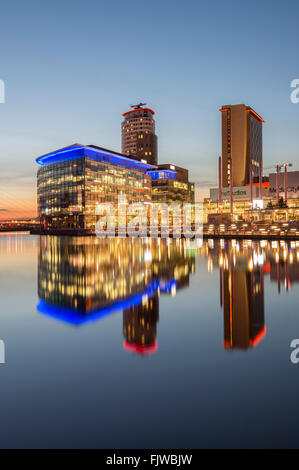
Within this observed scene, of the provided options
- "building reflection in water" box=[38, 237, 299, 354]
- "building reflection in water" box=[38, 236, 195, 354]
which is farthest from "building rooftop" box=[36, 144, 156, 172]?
"building reflection in water" box=[38, 237, 299, 354]

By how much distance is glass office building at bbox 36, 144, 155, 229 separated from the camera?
130750 mm

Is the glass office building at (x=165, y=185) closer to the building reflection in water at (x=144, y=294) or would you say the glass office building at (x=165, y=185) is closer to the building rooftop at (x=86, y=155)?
the building rooftop at (x=86, y=155)

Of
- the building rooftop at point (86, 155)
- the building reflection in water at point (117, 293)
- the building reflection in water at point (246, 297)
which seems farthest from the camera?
the building rooftop at point (86, 155)

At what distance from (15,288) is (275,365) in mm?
14976

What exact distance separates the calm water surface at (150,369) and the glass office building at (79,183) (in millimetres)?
118891

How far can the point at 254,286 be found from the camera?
16.8m

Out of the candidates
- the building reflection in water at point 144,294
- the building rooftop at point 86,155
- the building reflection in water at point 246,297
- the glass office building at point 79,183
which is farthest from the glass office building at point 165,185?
the building reflection in water at point 246,297

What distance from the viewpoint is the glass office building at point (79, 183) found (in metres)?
131

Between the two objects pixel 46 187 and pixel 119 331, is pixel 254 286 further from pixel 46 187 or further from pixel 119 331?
pixel 46 187

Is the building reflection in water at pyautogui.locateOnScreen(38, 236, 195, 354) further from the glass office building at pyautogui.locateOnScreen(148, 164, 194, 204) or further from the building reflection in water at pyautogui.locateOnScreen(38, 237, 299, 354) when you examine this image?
the glass office building at pyautogui.locateOnScreen(148, 164, 194, 204)

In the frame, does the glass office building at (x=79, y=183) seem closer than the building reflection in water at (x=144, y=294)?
No

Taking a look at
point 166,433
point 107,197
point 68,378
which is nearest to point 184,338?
point 68,378

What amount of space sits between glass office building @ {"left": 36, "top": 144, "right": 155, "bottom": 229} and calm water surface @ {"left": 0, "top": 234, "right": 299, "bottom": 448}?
118891 mm

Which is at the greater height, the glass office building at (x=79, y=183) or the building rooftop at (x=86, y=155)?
the building rooftop at (x=86, y=155)
